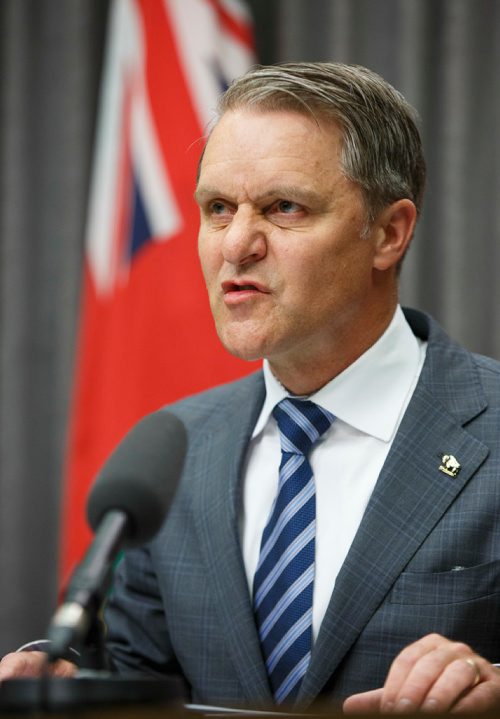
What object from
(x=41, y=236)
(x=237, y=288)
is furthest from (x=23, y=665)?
(x=41, y=236)

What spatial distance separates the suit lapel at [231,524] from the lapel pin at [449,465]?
36cm

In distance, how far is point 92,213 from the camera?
2.77 m

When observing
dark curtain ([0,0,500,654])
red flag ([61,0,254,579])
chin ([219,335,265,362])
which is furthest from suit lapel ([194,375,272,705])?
dark curtain ([0,0,500,654])

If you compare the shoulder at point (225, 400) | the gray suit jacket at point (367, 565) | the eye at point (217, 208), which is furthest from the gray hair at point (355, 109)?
the shoulder at point (225, 400)

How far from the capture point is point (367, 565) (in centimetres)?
153

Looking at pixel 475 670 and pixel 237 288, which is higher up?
pixel 237 288

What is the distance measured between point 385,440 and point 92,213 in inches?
54.6

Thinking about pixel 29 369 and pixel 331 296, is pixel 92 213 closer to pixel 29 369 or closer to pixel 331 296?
pixel 29 369

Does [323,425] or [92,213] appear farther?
[92,213]

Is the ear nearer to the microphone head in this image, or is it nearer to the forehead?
the forehead

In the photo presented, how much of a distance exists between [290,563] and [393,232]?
2.02ft

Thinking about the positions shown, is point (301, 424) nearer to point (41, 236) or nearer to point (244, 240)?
point (244, 240)

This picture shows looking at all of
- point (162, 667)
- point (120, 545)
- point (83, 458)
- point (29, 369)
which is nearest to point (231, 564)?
point (162, 667)

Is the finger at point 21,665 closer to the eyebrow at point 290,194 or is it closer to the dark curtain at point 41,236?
the eyebrow at point 290,194
